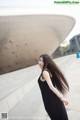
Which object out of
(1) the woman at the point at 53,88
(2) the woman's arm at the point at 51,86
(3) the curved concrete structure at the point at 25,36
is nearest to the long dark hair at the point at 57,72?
(1) the woman at the point at 53,88

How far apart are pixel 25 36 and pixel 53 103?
22357mm

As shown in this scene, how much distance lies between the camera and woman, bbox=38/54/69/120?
317cm

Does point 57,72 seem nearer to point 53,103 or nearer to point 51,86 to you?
point 51,86

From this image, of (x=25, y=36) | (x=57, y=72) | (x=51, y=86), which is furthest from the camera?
(x=25, y=36)

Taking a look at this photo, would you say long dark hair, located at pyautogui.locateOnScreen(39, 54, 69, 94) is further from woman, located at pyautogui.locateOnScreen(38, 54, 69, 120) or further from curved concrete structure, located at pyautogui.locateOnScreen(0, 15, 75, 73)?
curved concrete structure, located at pyautogui.locateOnScreen(0, 15, 75, 73)

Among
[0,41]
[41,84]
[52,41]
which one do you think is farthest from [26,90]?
[52,41]

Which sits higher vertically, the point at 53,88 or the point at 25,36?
the point at 53,88

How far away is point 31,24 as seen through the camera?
24406 millimetres

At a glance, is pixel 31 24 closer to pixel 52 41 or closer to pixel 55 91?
pixel 52 41

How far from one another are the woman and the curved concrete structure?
18140 mm

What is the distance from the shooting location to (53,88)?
3.15 m

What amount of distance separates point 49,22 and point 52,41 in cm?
669

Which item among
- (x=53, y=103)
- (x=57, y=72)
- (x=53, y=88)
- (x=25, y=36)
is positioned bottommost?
(x=25, y=36)

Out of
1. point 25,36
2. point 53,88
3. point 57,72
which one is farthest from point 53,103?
point 25,36
